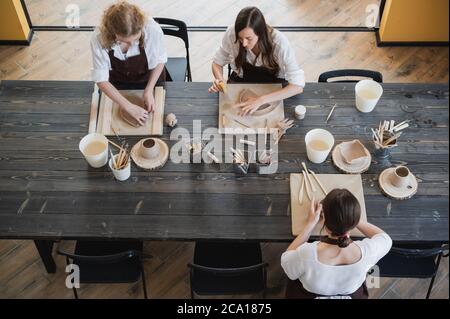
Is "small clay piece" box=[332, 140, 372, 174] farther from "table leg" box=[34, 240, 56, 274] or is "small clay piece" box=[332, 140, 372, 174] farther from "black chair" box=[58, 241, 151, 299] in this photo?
"table leg" box=[34, 240, 56, 274]

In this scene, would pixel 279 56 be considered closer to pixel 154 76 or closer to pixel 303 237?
pixel 154 76

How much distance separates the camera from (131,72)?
305 cm

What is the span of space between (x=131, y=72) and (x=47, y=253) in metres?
1.15

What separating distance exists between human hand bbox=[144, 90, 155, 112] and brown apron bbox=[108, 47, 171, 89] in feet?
0.42

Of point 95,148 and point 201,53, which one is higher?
point 95,148

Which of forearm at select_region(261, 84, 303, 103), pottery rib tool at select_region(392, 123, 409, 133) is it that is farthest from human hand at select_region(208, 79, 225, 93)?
pottery rib tool at select_region(392, 123, 409, 133)

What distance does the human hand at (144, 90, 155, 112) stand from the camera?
9.36 ft

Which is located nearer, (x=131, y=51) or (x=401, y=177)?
(x=401, y=177)

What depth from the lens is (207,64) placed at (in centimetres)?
425

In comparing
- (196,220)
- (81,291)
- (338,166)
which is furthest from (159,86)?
(81,291)

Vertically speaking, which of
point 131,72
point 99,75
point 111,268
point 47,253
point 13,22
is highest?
point 99,75

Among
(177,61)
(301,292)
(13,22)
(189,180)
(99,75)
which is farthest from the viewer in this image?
(13,22)

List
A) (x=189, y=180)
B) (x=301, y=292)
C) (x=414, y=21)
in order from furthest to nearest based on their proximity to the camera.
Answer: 1. (x=414, y=21)
2. (x=189, y=180)
3. (x=301, y=292)

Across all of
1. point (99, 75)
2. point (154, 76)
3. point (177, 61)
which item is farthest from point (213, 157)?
point (177, 61)
